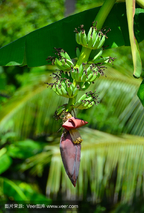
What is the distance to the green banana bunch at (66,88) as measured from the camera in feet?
2.23

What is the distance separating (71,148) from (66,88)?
187 millimetres

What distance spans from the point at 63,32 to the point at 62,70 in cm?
30

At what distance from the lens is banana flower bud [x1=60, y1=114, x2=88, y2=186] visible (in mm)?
622

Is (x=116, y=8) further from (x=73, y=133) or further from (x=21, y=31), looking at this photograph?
(x=21, y=31)

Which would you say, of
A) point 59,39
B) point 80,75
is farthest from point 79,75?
point 59,39

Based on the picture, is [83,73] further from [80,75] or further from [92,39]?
[92,39]

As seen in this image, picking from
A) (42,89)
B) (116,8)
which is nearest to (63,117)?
(116,8)

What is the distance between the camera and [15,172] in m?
3.51

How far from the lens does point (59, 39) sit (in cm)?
99

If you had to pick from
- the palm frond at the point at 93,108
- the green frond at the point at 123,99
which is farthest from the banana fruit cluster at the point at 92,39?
the palm frond at the point at 93,108

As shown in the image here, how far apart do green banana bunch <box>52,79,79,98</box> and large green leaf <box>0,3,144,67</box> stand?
0.27 m

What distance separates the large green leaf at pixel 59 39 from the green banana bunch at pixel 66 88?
0.90 ft

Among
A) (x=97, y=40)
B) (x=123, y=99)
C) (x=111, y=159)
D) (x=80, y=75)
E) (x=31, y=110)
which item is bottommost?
(x=111, y=159)

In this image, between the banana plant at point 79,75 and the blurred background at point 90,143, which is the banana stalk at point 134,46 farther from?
the blurred background at point 90,143
